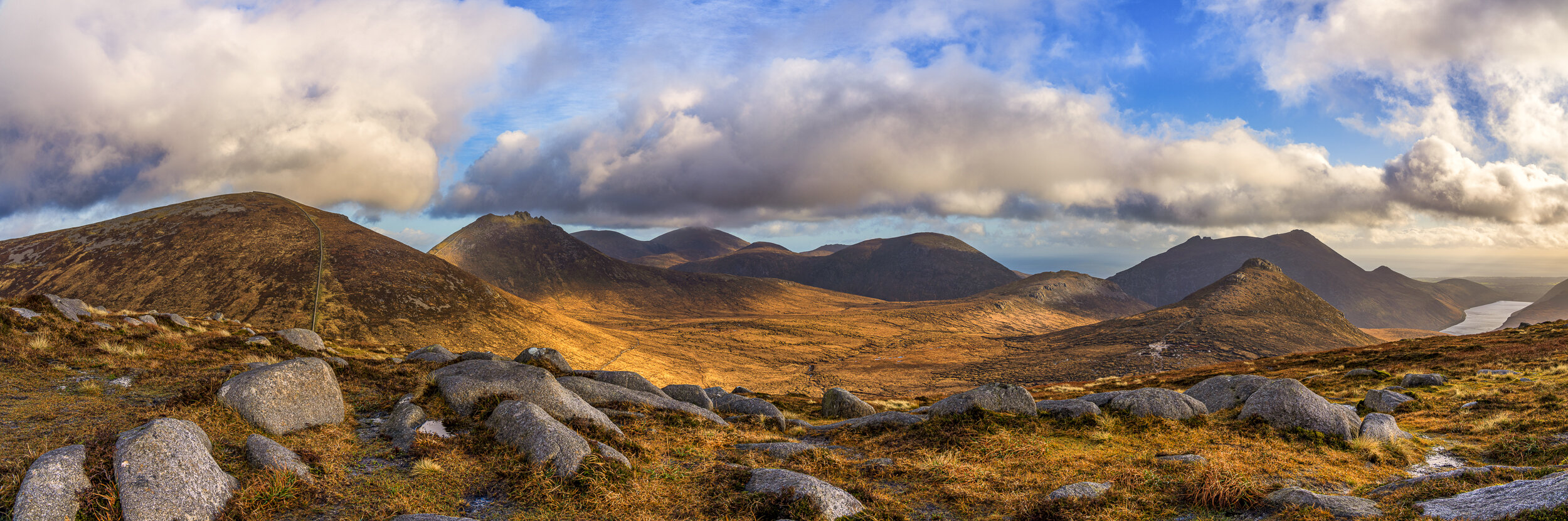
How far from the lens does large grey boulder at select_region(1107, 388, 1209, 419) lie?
1756 cm

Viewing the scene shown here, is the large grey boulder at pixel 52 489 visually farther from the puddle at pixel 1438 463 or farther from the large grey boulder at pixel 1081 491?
the puddle at pixel 1438 463

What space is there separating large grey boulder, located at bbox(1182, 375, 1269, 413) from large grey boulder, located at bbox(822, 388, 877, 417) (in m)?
11.8

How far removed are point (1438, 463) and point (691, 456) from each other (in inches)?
701

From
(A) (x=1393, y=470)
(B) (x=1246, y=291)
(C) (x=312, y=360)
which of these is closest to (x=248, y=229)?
(C) (x=312, y=360)

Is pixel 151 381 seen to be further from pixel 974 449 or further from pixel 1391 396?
pixel 1391 396

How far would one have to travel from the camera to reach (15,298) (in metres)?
20.3

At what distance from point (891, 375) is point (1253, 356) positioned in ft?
193

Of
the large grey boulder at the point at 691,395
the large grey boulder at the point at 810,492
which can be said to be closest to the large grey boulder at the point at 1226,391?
the large grey boulder at the point at 810,492

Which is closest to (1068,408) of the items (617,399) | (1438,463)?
(1438,463)

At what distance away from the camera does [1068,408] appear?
58.6 ft

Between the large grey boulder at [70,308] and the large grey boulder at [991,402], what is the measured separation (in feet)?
96.9

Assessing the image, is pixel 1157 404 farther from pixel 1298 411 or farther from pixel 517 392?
pixel 517 392

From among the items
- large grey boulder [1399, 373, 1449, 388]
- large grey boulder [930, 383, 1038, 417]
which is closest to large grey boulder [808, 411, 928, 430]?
large grey boulder [930, 383, 1038, 417]

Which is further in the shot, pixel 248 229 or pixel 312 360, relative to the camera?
pixel 248 229
